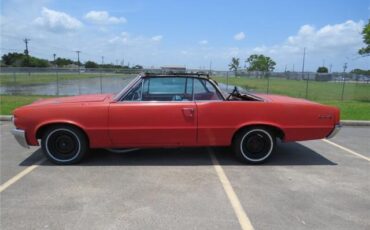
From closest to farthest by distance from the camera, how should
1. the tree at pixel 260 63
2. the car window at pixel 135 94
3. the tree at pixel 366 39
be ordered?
the car window at pixel 135 94 < the tree at pixel 366 39 < the tree at pixel 260 63

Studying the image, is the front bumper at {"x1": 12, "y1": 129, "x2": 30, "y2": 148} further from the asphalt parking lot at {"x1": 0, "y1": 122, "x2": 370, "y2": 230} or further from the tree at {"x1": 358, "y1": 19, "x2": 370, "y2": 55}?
the tree at {"x1": 358, "y1": 19, "x2": 370, "y2": 55}

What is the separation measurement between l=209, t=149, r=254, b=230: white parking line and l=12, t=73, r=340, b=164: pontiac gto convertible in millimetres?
523

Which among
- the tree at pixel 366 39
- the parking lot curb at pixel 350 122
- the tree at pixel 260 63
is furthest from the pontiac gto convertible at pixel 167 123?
the tree at pixel 260 63

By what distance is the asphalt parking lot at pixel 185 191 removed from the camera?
3779mm

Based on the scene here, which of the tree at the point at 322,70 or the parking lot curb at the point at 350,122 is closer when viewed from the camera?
the parking lot curb at the point at 350,122

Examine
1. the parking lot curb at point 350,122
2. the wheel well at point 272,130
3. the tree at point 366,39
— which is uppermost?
the tree at point 366,39

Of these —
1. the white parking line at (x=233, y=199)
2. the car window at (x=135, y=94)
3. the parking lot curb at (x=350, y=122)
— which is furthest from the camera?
the parking lot curb at (x=350, y=122)

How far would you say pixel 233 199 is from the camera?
14.3 ft

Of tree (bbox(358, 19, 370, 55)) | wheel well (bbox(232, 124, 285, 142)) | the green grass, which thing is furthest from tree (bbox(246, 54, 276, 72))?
wheel well (bbox(232, 124, 285, 142))

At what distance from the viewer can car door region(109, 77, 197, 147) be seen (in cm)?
555

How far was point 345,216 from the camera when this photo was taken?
13.0ft

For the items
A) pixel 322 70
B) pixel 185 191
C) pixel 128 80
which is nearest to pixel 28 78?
pixel 128 80

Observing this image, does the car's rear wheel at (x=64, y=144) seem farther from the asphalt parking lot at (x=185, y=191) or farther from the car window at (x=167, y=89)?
the car window at (x=167, y=89)

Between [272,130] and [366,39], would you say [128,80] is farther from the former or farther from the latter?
[272,130]
